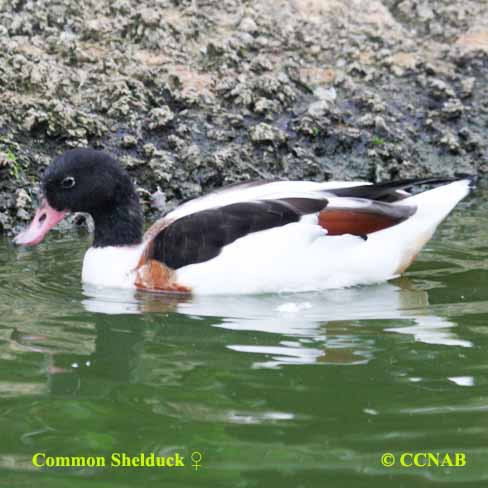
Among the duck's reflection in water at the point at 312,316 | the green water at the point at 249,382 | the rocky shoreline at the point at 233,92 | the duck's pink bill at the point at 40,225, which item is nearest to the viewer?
the green water at the point at 249,382

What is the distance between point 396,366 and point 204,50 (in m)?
5.72

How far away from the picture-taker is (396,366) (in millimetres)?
5266

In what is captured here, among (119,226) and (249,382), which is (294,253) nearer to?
(119,226)

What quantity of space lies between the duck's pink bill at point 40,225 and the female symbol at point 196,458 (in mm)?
3357

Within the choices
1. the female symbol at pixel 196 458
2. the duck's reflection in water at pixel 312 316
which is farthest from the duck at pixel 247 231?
the female symbol at pixel 196 458

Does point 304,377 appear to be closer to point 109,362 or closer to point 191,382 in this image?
point 191,382

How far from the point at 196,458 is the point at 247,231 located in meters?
2.93

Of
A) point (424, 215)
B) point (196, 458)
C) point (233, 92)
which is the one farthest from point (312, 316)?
point (233, 92)

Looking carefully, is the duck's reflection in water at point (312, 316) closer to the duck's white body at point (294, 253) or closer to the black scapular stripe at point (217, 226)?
the duck's white body at point (294, 253)

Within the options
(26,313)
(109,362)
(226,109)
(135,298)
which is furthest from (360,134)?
(109,362)

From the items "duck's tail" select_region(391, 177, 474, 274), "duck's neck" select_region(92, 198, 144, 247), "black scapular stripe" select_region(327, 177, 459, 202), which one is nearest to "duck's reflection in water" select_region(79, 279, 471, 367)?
"duck's tail" select_region(391, 177, 474, 274)

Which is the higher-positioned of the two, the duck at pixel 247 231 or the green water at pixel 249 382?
the duck at pixel 247 231

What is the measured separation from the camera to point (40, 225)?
7.40m

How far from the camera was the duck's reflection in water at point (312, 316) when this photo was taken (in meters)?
5.57
